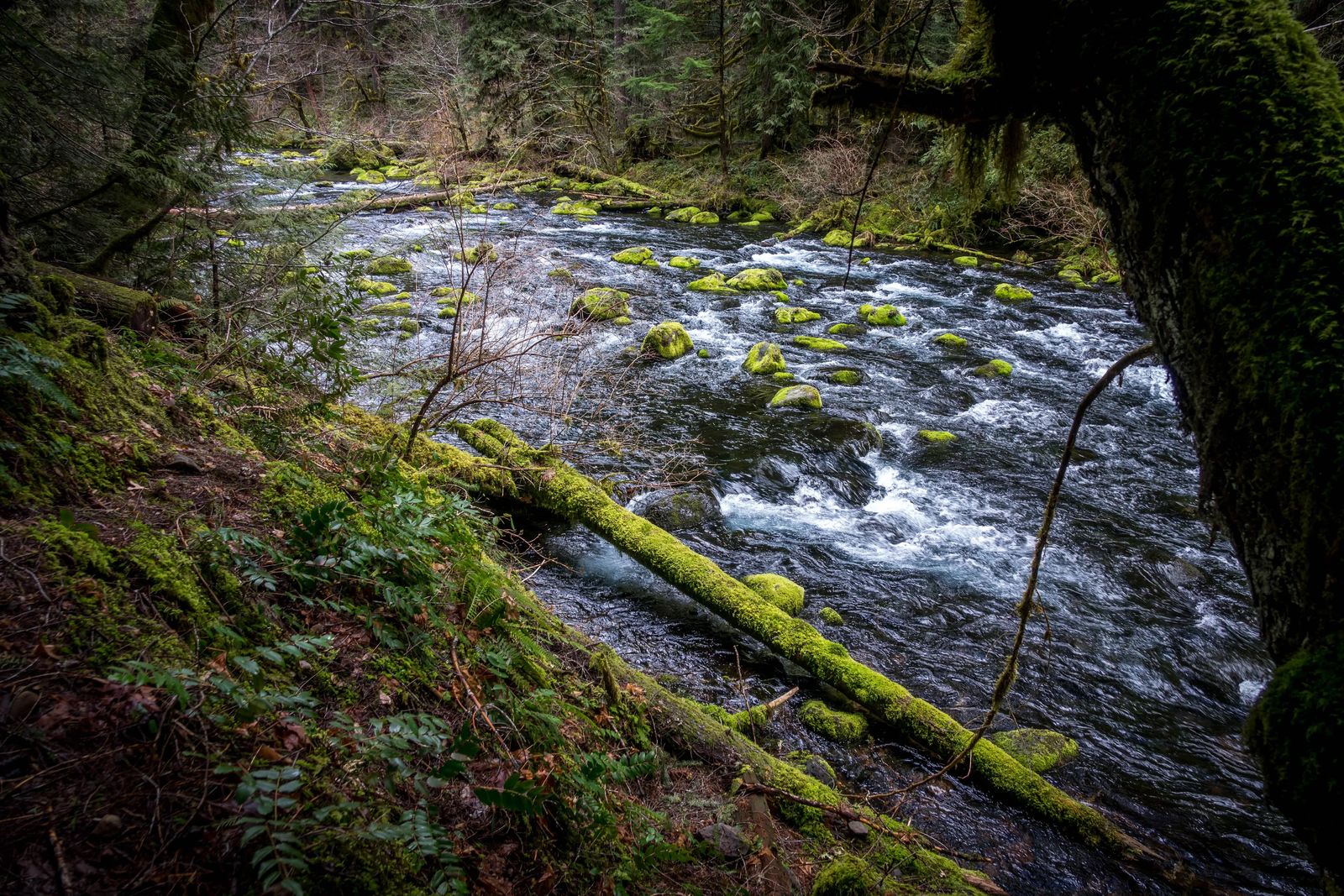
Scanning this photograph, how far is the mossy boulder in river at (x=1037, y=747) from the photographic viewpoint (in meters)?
4.44

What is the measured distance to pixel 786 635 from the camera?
15.9 feet

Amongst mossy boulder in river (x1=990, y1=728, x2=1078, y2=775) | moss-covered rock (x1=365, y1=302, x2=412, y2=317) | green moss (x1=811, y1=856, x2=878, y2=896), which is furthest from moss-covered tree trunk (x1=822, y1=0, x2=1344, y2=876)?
moss-covered rock (x1=365, y1=302, x2=412, y2=317)

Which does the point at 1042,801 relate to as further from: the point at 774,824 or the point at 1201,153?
the point at 1201,153

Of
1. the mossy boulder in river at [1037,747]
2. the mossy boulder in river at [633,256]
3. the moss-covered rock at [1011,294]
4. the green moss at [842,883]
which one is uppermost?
the mossy boulder in river at [633,256]

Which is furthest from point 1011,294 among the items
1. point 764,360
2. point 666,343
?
point 666,343

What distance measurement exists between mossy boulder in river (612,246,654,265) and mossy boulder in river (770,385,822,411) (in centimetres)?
754

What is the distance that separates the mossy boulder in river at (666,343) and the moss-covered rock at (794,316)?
9.24ft

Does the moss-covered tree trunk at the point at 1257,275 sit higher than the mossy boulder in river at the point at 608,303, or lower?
higher

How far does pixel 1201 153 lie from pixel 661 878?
2.78 metres

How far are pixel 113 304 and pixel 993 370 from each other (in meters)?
11.4

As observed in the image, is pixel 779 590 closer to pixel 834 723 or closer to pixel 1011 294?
pixel 834 723

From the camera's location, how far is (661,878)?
2.42 m

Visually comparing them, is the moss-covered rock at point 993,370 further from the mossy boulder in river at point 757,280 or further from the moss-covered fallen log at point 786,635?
the moss-covered fallen log at point 786,635

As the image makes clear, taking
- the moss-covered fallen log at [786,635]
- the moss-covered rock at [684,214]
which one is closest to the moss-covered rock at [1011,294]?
the moss-covered rock at [684,214]
